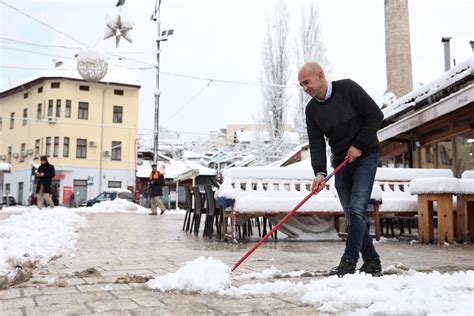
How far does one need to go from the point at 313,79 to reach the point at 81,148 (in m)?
34.5

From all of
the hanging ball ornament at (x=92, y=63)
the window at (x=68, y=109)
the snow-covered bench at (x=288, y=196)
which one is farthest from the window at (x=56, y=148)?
the snow-covered bench at (x=288, y=196)

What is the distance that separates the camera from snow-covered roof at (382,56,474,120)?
7.44 m

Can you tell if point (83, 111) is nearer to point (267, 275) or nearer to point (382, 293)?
point (267, 275)

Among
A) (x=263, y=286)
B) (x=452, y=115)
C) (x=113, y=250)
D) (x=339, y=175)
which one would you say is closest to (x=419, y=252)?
(x=339, y=175)

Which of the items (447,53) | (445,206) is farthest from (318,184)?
(447,53)

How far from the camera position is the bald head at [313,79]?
354 centimetres

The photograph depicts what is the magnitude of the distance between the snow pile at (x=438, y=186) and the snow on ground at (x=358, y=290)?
3.39 metres

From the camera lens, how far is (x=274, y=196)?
6.74m

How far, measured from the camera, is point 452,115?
31.1ft

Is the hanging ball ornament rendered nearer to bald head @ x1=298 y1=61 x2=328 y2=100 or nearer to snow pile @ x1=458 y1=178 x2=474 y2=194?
snow pile @ x1=458 y1=178 x2=474 y2=194

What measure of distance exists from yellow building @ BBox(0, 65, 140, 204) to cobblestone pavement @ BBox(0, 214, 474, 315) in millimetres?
29967

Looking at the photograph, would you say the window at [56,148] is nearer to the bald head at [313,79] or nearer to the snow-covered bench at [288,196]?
the snow-covered bench at [288,196]

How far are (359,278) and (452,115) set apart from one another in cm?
786

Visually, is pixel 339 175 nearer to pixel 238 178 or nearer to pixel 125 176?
pixel 238 178
